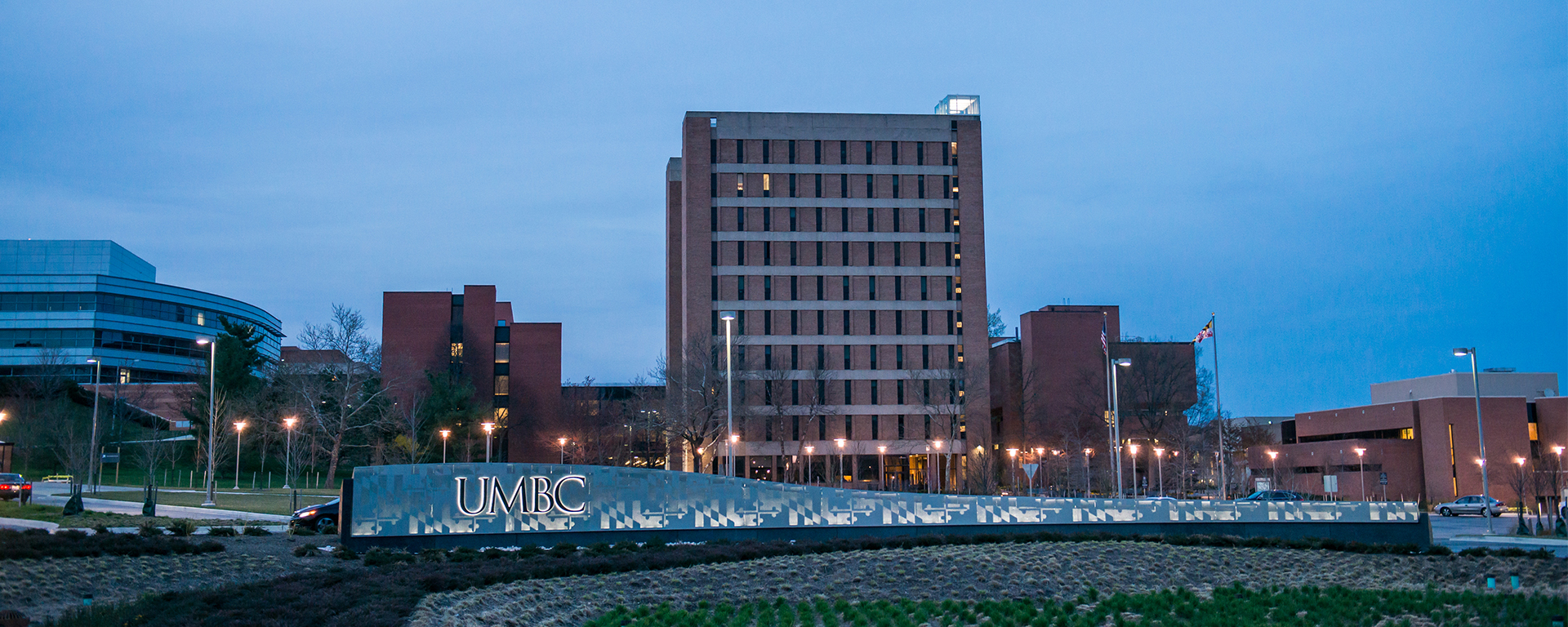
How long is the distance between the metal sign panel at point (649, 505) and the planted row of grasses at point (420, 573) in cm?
151

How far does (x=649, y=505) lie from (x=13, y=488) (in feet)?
106

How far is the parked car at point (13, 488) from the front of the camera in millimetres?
42003

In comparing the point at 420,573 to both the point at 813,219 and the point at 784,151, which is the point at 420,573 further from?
the point at 784,151

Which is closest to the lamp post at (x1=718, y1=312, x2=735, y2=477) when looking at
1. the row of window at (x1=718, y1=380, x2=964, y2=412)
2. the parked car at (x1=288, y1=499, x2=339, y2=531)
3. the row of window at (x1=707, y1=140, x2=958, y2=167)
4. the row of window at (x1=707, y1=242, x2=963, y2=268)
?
the row of window at (x1=718, y1=380, x2=964, y2=412)

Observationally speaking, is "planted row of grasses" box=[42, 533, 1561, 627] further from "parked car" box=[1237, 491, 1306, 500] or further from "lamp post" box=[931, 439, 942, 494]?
"lamp post" box=[931, 439, 942, 494]

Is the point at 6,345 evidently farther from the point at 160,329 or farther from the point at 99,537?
the point at 99,537

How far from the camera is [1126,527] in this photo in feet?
91.2

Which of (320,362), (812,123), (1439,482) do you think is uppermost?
(812,123)

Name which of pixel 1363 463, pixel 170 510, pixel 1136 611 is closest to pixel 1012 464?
pixel 1363 463

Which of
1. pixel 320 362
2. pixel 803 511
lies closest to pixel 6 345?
pixel 320 362

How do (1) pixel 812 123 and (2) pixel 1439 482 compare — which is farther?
(1) pixel 812 123

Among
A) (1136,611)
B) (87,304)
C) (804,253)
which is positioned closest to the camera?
(1136,611)

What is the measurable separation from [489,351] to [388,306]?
9544mm

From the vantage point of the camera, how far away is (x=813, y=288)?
85.2 meters
